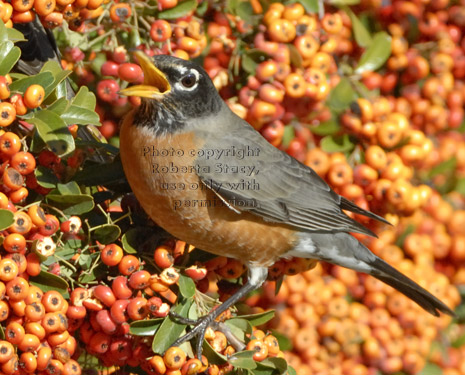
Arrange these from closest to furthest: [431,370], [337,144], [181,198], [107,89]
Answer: [181,198] < [107,89] < [337,144] < [431,370]

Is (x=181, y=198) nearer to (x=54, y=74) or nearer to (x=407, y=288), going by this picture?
(x=54, y=74)

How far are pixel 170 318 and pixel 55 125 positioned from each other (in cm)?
78

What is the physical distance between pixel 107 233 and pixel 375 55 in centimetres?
182

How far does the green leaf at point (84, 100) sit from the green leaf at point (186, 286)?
2.19 ft

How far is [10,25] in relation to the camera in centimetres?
218

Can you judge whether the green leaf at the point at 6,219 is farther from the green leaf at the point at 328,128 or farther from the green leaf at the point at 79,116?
the green leaf at the point at 328,128

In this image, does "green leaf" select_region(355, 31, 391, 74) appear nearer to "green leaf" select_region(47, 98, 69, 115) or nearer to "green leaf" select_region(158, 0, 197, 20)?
"green leaf" select_region(158, 0, 197, 20)

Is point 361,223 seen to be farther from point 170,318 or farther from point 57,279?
point 57,279

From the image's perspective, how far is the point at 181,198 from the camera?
2586 millimetres

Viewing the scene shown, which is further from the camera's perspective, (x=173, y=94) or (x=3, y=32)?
(x=173, y=94)

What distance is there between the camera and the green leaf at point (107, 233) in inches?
88.6

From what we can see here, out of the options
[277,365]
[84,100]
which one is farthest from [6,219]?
[277,365]

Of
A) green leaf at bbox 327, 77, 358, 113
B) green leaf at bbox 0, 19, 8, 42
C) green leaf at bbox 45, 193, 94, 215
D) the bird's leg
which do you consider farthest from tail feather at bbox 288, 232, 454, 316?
green leaf at bbox 0, 19, 8, 42

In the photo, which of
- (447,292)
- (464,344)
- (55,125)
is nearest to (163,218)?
(55,125)
